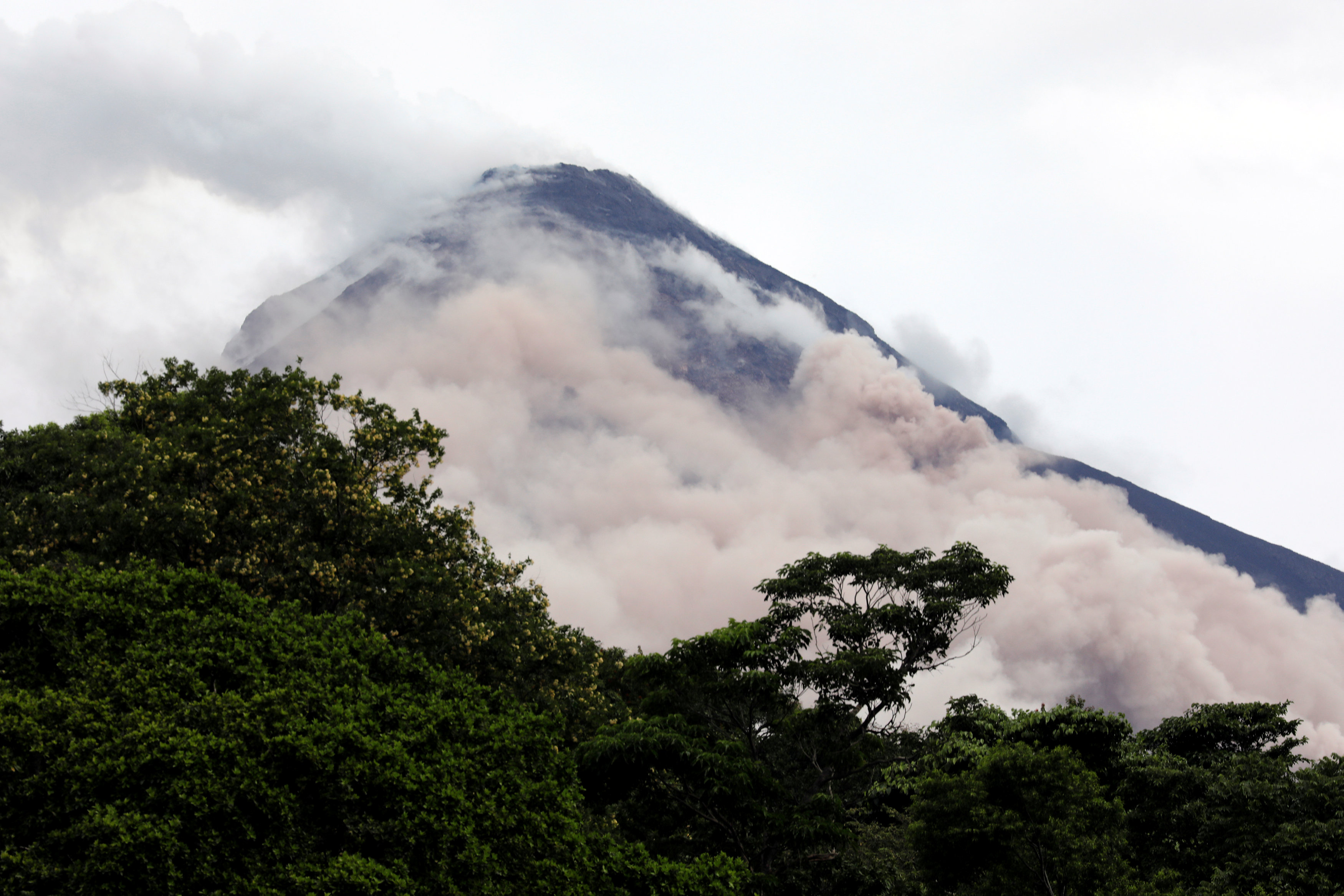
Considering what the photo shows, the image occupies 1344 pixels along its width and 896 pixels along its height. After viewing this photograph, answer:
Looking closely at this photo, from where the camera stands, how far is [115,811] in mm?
9156

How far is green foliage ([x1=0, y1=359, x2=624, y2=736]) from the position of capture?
1955 cm

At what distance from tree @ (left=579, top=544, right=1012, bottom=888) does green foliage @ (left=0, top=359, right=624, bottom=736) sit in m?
3.88

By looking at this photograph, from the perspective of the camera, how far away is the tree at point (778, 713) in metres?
16.1

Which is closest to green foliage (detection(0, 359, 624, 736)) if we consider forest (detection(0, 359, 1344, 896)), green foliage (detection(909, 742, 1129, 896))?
forest (detection(0, 359, 1344, 896))

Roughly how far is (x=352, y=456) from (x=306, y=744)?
14.3m

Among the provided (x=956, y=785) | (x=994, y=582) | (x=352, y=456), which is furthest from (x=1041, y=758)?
(x=352, y=456)

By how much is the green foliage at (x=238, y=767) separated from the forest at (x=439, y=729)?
4 centimetres

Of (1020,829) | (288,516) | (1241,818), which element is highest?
(1241,818)

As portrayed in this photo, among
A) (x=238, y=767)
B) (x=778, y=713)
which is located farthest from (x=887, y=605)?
(x=238, y=767)

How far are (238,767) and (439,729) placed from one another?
3133 mm

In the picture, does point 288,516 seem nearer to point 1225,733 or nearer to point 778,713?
point 778,713

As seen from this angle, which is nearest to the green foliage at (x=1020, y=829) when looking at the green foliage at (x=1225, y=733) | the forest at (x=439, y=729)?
the forest at (x=439, y=729)

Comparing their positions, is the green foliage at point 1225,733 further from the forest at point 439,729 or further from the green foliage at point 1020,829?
the green foliage at point 1020,829

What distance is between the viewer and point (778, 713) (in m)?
19.0
